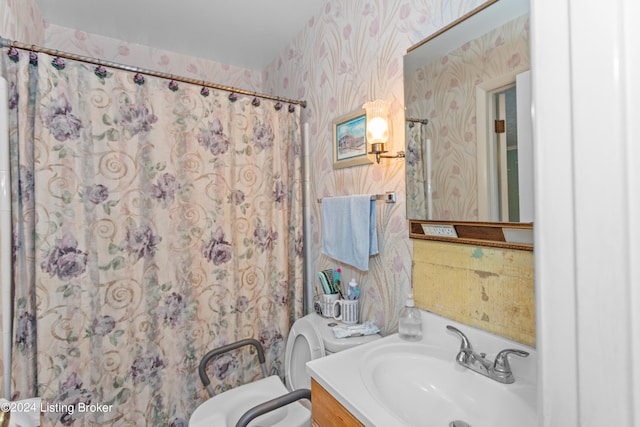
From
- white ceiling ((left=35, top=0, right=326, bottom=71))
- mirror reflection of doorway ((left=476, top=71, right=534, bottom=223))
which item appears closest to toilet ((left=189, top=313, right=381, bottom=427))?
mirror reflection of doorway ((left=476, top=71, right=534, bottom=223))

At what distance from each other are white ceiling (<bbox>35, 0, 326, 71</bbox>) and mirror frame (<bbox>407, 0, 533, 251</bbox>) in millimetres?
1015

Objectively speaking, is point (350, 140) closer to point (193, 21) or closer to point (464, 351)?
point (464, 351)

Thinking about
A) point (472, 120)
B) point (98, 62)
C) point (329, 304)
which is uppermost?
point (98, 62)

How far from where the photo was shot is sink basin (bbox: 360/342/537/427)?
74cm

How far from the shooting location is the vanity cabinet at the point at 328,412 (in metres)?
0.74

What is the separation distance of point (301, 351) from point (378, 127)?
109 centimetres

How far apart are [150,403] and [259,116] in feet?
5.20

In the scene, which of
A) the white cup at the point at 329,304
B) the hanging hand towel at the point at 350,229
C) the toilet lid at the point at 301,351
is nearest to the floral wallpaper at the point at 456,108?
the hanging hand towel at the point at 350,229

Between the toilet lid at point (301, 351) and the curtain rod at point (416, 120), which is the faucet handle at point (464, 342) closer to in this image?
the toilet lid at point (301, 351)

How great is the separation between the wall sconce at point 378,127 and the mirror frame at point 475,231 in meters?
0.22

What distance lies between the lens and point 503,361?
797mm

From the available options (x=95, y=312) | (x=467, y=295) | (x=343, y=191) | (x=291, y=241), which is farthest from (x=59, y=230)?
(x=467, y=295)

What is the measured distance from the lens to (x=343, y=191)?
4.96 feet

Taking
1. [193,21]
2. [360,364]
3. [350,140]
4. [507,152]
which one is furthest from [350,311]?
[193,21]
